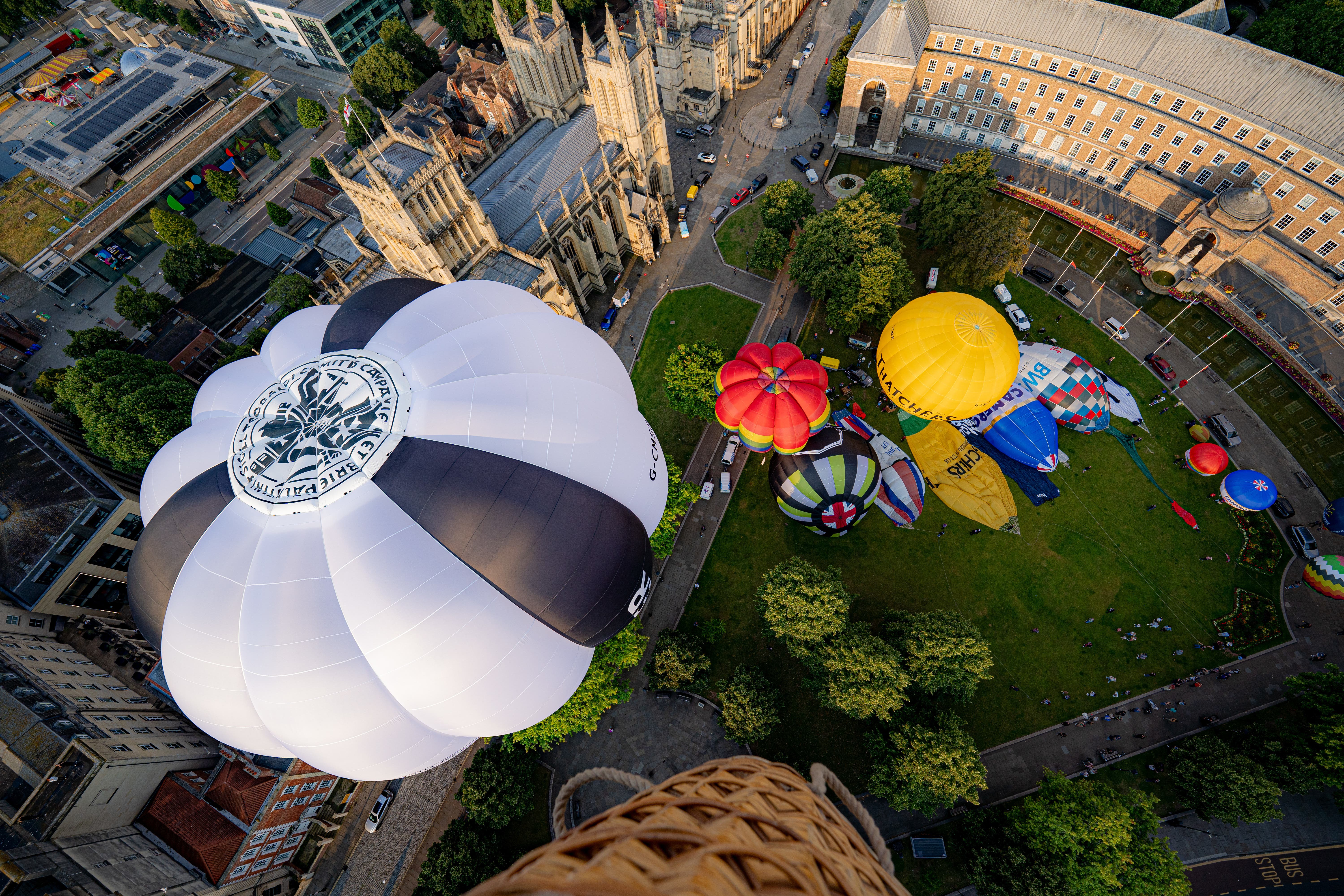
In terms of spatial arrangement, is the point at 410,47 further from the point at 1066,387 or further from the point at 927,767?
the point at 927,767

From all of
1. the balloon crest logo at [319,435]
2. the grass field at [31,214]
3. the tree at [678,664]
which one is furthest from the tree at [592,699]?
the grass field at [31,214]

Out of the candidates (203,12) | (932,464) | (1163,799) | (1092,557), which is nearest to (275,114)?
(203,12)

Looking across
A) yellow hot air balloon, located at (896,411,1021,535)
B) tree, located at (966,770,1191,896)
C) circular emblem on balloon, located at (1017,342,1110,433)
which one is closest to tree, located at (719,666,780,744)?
tree, located at (966,770,1191,896)

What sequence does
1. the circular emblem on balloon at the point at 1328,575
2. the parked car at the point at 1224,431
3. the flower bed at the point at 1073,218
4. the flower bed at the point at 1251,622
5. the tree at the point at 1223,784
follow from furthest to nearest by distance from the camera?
the flower bed at the point at 1073,218
the parked car at the point at 1224,431
the flower bed at the point at 1251,622
the circular emblem on balloon at the point at 1328,575
the tree at the point at 1223,784

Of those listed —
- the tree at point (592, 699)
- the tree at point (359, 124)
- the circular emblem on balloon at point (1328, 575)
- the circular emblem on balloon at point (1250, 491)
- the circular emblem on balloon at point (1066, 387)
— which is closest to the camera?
the tree at point (592, 699)

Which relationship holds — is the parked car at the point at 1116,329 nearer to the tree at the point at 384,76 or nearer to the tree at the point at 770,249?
the tree at the point at 770,249

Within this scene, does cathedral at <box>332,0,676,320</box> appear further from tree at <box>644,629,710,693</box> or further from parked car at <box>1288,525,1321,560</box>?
parked car at <box>1288,525,1321,560</box>
